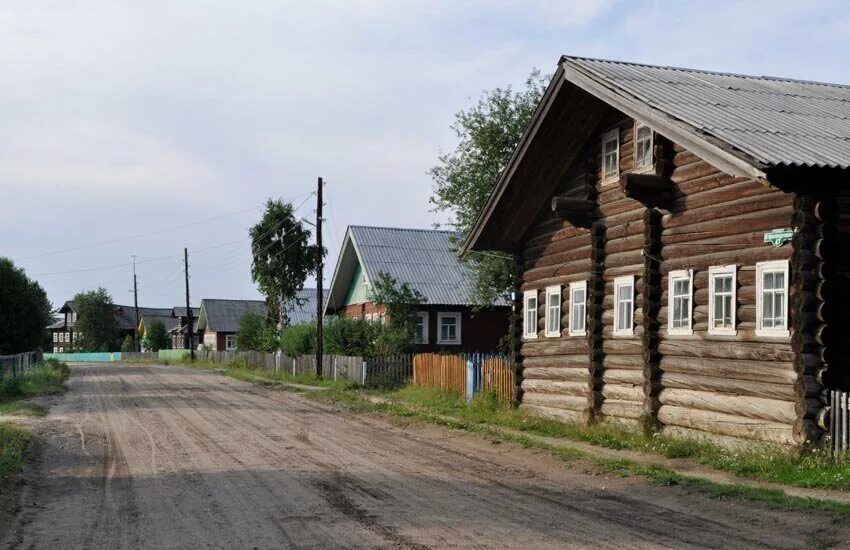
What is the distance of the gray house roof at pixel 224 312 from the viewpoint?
86.3 meters

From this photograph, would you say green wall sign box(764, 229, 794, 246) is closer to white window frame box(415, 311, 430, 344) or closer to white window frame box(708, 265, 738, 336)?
white window frame box(708, 265, 738, 336)

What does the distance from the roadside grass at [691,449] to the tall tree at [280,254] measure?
35342mm

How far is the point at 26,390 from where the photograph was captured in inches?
1230

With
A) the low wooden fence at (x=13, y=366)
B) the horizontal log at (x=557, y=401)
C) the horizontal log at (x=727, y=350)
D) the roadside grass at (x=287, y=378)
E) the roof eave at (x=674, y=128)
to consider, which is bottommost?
the roadside grass at (x=287, y=378)

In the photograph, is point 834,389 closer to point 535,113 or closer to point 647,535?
point 647,535

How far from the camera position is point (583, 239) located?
18.2 m

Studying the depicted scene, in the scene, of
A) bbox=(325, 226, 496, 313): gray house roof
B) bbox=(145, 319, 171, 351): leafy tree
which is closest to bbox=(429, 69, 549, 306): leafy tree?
bbox=(325, 226, 496, 313): gray house roof

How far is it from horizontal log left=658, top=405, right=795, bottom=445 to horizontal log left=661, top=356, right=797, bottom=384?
23.9 inches

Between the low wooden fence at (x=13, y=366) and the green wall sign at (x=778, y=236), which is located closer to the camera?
the green wall sign at (x=778, y=236)

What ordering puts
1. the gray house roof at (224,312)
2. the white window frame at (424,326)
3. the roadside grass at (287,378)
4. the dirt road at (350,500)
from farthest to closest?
the gray house roof at (224,312)
the white window frame at (424,326)
the roadside grass at (287,378)
the dirt road at (350,500)

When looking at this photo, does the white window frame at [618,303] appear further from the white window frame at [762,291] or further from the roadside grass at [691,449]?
the white window frame at [762,291]

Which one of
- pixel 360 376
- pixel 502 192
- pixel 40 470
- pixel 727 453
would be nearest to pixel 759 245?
pixel 727 453

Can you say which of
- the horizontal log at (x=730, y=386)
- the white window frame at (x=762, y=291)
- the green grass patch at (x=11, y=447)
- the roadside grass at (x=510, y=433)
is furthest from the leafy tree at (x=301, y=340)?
the white window frame at (x=762, y=291)

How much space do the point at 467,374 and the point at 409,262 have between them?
1541 cm
